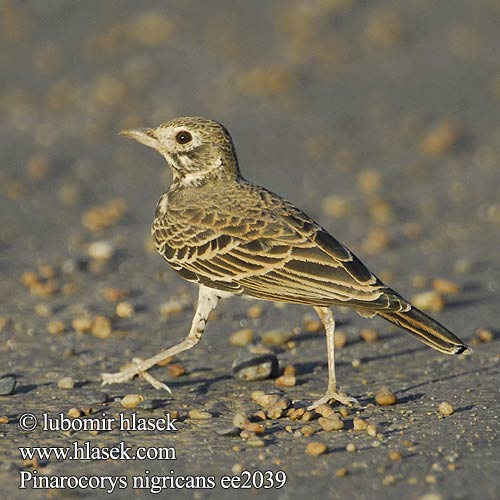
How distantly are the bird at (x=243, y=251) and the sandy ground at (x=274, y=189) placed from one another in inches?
19.0

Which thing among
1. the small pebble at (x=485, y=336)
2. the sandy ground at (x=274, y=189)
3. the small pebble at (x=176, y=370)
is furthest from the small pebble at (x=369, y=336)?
the small pebble at (x=176, y=370)

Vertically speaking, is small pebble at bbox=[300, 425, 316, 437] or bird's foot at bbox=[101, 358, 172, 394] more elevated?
bird's foot at bbox=[101, 358, 172, 394]

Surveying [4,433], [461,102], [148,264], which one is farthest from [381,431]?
[461,102]

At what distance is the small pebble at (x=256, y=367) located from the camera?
22.9ft

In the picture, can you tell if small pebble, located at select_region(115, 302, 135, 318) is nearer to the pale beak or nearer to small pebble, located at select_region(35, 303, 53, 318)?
small pebble, located at select_region(35, 303, 53, 318)

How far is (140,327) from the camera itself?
8219mm

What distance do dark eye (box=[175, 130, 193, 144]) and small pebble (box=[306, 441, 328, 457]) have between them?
256cm

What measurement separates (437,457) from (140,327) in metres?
3.31

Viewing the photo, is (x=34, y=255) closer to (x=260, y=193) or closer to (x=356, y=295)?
(x=260, y=193)

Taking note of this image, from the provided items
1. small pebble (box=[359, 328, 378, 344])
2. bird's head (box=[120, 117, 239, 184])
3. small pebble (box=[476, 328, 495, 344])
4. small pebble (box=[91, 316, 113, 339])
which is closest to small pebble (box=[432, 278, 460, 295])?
small pebble (box=[476, 328, 495, 344])

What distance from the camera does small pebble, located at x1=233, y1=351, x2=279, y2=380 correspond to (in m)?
6.96

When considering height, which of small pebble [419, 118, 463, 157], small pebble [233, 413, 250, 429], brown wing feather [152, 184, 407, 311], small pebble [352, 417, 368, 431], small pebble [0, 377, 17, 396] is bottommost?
small pebble [352, 417, 368, 431]

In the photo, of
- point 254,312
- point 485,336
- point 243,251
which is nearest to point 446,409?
point 243,251

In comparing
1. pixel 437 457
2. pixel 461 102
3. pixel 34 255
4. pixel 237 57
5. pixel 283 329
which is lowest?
pixel 437 457
